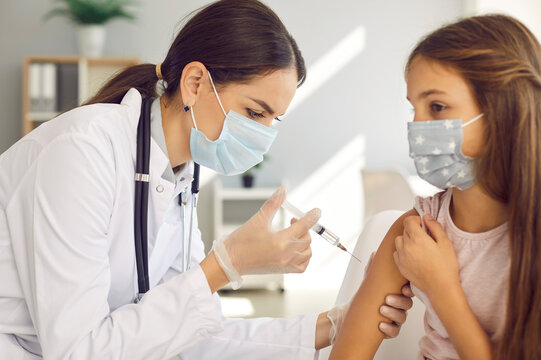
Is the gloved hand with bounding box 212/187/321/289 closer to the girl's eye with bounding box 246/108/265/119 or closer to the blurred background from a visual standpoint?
the girl's eye with bounding box 246/108/265/119

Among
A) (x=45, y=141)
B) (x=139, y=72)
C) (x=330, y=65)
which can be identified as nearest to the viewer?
(x=45, y=141)

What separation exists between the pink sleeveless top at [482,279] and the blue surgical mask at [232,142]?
20.1 inches

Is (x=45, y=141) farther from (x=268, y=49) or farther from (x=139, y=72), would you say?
(x=268, y=49)

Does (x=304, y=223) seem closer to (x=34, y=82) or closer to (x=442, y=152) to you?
(x=442, y=152)

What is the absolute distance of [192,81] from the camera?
1411mm

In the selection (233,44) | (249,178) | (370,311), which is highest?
(233,44)

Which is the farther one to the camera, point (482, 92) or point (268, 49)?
point (268, 49)

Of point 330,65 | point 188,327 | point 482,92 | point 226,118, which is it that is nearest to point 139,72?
point 226,118

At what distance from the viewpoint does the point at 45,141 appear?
48.2 inches

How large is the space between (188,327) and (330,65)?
165 inches

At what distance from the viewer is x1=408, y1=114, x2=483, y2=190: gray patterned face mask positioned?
3.62ft

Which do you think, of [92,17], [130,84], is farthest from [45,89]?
[130,84]

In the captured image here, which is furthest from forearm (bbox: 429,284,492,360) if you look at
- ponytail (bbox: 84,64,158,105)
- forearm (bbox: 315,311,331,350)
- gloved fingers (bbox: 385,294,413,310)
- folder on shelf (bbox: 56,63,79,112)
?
folder on shelf (bbox: 56,63,79,112)

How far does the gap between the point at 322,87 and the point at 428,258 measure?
13.4ft
